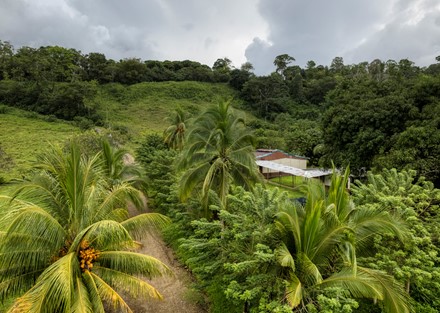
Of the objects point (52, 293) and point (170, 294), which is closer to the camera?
point (52, 293)

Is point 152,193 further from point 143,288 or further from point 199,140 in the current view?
point 143,288

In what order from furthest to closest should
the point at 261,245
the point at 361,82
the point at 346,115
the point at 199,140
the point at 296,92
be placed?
the point at 296,92 < the point at 361,82 < the point at 346,115 < the point at 199,140 < the point at 261,245

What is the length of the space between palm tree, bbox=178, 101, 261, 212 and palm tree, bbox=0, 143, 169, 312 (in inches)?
139

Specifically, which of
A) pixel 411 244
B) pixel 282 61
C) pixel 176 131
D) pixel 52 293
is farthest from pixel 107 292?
pixel 282 61

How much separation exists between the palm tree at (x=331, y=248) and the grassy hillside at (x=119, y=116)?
17169 mm

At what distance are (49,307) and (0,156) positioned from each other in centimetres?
1763

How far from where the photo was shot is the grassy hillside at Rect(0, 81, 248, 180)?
103 feet

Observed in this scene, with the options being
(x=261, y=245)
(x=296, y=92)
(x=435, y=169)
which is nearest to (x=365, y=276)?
(x=261, y=245)

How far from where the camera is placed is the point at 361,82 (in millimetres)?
20438

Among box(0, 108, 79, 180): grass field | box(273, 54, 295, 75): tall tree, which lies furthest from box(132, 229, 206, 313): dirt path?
box(273, 54, 295, 75): tall tree

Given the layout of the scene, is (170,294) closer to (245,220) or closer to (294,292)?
(245,220)

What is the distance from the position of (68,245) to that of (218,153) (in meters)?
6.21

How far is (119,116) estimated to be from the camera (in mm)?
51750

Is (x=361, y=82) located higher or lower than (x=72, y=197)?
higher
